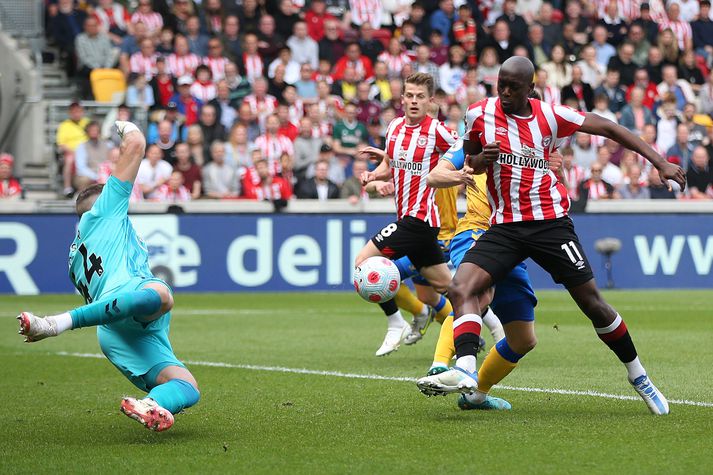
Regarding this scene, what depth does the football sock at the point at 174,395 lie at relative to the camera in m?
6.98

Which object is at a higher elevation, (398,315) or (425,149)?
(425,149)

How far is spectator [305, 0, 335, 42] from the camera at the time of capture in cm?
2542

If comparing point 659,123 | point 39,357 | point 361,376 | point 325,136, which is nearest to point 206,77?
point 325,136

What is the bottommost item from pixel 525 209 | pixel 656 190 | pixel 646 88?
pixel 656 190

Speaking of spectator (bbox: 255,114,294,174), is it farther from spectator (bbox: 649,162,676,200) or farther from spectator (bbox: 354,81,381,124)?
spectator (bbox: 649,162,676,200)

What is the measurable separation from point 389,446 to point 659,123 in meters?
19.1

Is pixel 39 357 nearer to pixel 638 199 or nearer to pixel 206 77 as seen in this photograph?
pixel 206 77

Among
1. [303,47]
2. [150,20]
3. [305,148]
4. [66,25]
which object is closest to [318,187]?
[305,148]

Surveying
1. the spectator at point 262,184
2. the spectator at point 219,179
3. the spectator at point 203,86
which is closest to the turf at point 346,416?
the spectator at point 262,184

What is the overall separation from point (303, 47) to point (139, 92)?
3686 mm

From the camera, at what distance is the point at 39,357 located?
1230 cm

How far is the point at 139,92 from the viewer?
74.6 feet

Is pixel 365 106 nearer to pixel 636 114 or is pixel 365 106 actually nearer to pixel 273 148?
pixel 273 148

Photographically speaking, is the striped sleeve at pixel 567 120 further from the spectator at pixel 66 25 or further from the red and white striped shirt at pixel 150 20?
the spectator at pixel 66 25
